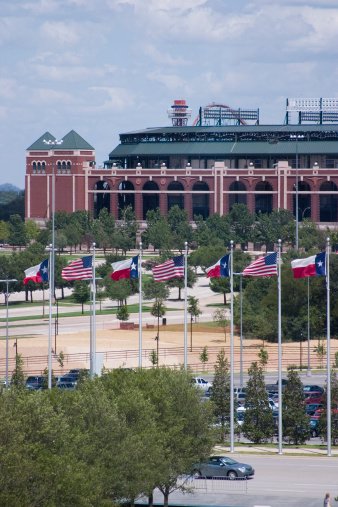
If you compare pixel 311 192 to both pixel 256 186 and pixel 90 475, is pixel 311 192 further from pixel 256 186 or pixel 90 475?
pixel 90 475

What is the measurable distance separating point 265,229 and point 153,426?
411ft

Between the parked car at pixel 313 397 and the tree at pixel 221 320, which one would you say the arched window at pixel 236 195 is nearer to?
the tree at pixel 221 320

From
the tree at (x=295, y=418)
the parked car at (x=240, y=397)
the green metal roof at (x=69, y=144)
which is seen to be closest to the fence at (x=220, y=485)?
the tree at (x=295, y=418)

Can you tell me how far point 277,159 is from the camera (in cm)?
17812

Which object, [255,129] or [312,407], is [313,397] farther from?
[255,129]

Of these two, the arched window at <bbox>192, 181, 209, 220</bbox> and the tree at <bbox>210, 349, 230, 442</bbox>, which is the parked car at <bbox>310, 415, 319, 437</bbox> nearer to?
the tree at <bbox>210, 349, 230, 442</bbox>

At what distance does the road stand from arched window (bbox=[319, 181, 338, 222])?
12766 centimetres

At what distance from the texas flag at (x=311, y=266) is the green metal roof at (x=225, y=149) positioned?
418ft

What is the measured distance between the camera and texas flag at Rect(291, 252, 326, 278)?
157 feet

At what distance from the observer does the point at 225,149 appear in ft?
595

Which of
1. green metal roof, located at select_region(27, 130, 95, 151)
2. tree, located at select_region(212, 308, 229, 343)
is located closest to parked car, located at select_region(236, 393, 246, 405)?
tree, located at select_region(212, 308, 229, 343)

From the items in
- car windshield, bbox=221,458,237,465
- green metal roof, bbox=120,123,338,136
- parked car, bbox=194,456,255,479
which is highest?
green metal roof, bbox=120,123,338,136

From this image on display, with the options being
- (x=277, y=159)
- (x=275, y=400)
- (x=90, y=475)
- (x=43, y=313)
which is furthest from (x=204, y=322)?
(x=277, y=159)

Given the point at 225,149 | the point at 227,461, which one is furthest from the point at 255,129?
the point at 227,461
